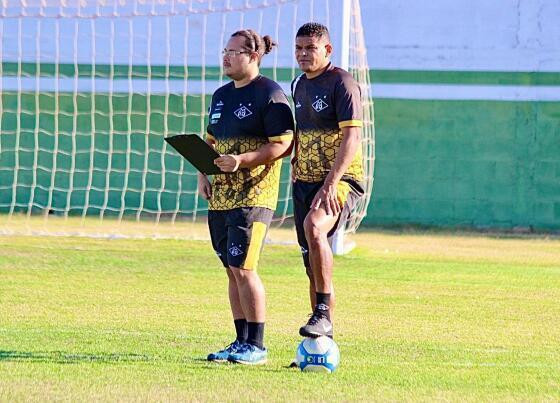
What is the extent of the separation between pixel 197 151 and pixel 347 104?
954 mm

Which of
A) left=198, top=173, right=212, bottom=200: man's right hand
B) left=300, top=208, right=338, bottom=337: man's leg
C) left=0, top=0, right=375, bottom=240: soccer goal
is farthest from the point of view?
left=0, top=0, right=375, bottom=240: soccer goal

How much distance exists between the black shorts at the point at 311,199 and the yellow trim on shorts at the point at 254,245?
11.0 inches

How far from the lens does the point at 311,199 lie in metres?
7.88

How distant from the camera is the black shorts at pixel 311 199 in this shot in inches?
307

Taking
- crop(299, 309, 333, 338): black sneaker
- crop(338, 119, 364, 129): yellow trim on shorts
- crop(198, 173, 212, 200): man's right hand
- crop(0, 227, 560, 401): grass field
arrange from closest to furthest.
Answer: crop(0, 227, 560, 401): grass field
crop(299, 309, 333, 338): black sneaker
crop(338, 119, 364, 129): yellow trim on shorts
crop(198, 173, 212, 200): man's right hand

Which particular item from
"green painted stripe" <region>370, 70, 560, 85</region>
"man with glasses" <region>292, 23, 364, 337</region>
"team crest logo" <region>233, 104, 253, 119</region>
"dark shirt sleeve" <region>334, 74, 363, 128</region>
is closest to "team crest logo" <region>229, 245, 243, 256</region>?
"man with glasses" <region>292, 23, 364, 337</region>

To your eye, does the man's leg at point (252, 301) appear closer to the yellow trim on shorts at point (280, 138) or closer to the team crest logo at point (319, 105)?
the yellow trim on shorts at point (280, 138)

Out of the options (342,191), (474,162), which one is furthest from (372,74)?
(342,191)

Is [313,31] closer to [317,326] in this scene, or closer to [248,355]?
[317,326]

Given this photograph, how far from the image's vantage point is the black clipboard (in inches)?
296

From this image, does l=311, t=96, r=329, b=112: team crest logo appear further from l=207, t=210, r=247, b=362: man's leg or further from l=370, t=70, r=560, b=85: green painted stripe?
l=370, t=70, r=560, b=85: green painted stripe

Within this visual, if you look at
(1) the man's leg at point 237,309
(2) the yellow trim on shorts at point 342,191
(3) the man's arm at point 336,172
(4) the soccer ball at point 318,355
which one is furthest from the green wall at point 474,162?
(4) the soccer ball at point 318,355

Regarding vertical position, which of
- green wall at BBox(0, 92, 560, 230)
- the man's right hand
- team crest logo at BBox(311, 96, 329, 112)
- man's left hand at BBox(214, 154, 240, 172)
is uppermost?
team crest logo at BBox(311, 96, 329, 112)

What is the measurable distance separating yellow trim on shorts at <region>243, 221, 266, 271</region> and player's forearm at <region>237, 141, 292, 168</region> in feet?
1.28
